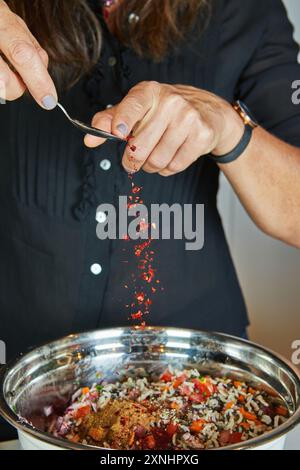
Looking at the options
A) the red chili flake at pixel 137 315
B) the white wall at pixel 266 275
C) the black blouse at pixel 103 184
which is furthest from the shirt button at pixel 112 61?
the white wall at pixel 266 275

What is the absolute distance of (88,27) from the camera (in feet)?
4.96

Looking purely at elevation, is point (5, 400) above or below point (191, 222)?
below

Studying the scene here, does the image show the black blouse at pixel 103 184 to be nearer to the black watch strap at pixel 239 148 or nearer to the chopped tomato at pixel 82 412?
the black watch strap at pixel 239 148

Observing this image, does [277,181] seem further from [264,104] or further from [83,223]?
[83,223]

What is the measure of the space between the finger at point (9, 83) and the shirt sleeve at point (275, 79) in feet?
2.33

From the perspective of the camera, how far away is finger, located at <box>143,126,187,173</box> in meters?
1.12

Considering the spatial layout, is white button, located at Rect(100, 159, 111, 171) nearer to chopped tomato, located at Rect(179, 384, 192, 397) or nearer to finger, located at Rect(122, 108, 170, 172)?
finger, located at Rect(122, 108, 170, 172)

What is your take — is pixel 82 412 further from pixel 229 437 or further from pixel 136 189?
pixel 136 189

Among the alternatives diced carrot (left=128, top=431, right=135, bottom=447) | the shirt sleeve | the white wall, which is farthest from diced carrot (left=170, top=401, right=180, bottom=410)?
the white wall

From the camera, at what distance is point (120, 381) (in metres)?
1.20

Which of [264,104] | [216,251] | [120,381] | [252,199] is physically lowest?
[120,381]

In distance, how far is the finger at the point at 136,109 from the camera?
1.00m
